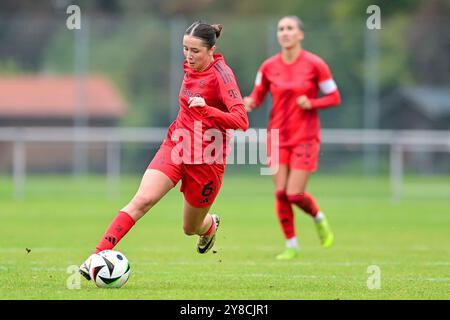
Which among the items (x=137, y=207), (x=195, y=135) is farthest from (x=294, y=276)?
(x=137, y=207)

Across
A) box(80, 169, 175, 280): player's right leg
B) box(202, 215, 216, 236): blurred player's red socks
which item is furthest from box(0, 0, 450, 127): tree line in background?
box(80, 169, 175, 280): player's right leg

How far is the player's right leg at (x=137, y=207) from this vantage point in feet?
25.7

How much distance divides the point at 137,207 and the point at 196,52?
49.3 inches

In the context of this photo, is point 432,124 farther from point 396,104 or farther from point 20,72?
point 20,72

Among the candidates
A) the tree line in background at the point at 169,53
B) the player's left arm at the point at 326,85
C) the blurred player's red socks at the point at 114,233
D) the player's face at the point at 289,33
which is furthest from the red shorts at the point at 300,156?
the tree line in background at the point at 169,53

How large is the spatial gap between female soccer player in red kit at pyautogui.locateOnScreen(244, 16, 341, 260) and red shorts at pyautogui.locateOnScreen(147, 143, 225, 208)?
123 inches

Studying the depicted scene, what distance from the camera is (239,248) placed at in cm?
1203

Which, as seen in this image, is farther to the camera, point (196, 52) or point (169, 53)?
point (169, 53)

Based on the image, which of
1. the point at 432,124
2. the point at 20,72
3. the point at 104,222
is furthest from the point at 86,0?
the point at 104,222

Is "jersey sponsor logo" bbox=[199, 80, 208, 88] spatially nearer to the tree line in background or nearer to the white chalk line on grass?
the white chalk line on grass

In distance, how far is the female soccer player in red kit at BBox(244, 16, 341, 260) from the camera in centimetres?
1149

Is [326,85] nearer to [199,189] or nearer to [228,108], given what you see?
[199,189]

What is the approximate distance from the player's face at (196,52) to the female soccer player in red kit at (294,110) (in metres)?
3.34

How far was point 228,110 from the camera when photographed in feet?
26.5
